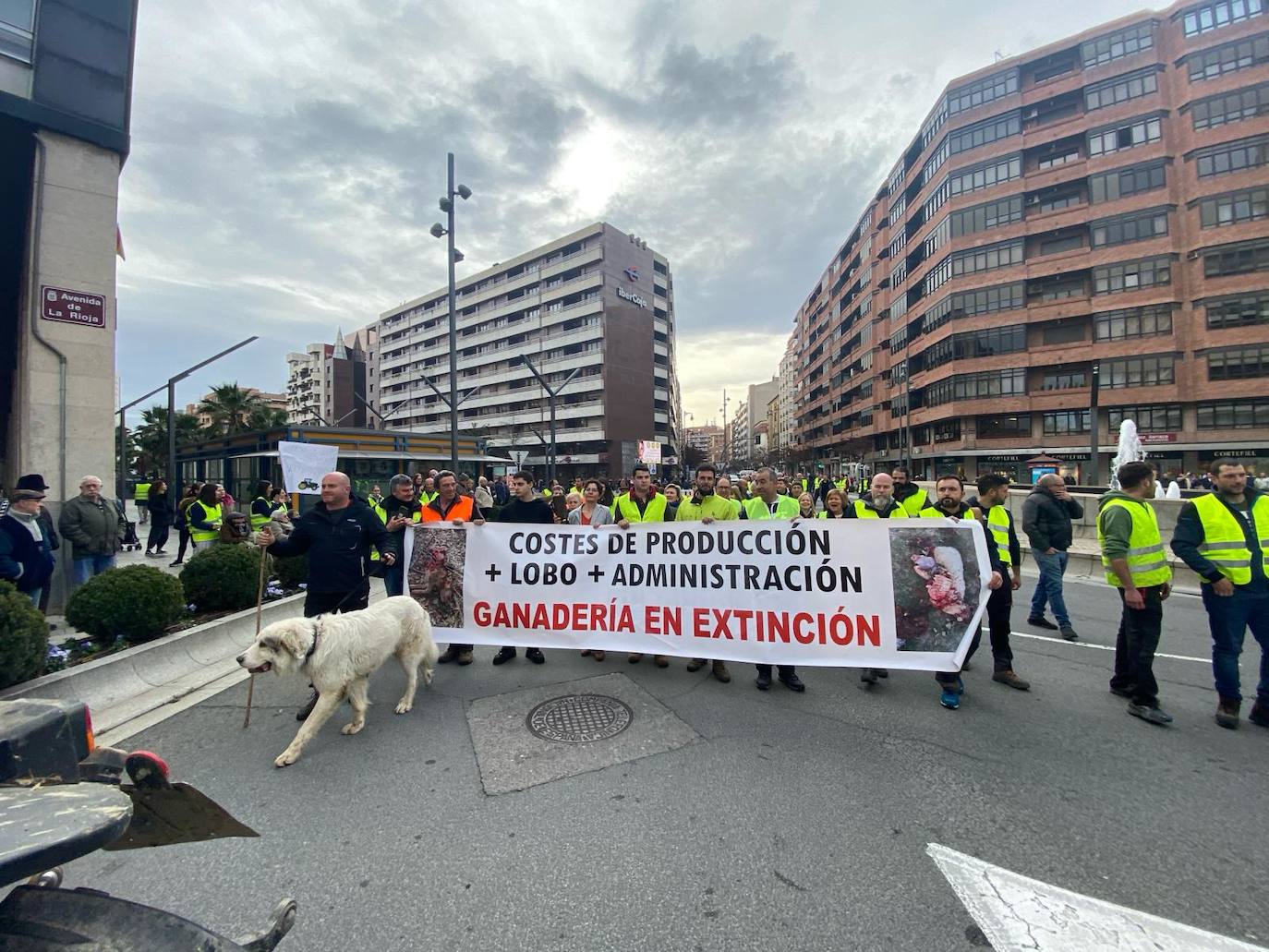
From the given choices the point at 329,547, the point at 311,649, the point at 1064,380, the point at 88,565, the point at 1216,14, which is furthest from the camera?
the point at 1064,380

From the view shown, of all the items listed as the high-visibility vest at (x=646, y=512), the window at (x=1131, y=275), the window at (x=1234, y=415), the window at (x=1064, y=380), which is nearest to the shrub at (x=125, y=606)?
the high-visibility vest at (x=646, y=512)

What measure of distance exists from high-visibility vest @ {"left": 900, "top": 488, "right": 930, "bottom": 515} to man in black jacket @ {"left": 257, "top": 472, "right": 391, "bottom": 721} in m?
5.26

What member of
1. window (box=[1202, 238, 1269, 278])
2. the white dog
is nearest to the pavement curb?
the white dog

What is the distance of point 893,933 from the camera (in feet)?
7.00

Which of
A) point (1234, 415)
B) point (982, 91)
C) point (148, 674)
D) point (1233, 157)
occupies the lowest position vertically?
point (148, 674)

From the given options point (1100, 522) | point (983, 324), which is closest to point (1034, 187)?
point (983, 324)

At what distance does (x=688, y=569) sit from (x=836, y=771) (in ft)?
6.89

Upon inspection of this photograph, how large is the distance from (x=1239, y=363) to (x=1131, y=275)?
8.34 metres

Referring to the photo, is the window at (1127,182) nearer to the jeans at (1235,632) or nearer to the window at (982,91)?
the window at (982,91)

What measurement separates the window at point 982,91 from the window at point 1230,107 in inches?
450

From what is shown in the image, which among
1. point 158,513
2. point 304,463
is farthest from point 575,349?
point 304,463

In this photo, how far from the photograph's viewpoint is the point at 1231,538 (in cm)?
394

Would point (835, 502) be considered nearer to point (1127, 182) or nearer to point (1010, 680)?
point (1010, 680)

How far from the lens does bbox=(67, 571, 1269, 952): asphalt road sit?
2.24 meters
